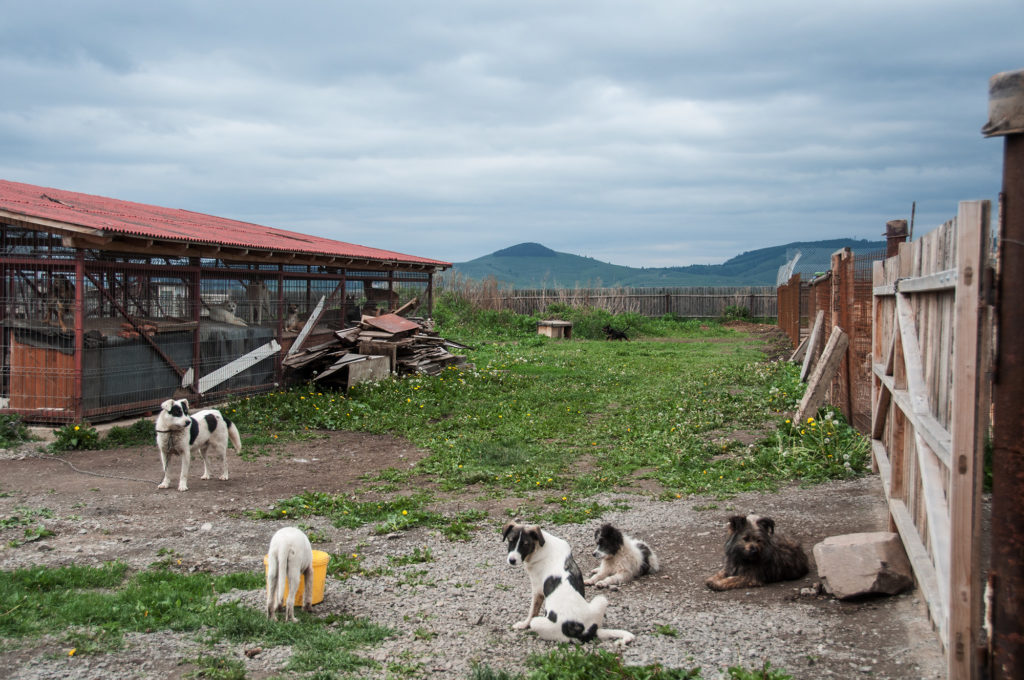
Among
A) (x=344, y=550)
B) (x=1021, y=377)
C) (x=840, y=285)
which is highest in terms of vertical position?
(x=840, y=285)

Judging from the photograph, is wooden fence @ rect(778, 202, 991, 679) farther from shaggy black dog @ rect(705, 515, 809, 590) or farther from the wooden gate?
shaggy black dog @ rect(705, 515, 809, 590)

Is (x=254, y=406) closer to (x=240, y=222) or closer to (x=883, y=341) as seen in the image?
(x=883, y=341)

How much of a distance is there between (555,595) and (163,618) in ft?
8.22

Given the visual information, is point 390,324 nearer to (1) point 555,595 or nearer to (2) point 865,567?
(1) point 555,595

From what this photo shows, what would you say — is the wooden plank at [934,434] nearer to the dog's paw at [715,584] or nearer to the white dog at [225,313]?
the dog's paw at [715,584]

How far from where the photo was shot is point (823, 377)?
9375mm

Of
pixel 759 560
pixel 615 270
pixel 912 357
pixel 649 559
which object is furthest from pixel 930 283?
pixel 615 270

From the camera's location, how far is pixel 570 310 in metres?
33.2

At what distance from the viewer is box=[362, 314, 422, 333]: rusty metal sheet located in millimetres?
16938

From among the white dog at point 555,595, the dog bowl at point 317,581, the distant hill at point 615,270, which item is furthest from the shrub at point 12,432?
the distant hill at point 615,270

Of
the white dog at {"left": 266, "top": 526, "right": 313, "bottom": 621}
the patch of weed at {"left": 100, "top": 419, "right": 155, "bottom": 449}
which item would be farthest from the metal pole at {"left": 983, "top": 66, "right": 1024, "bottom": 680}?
the patch of weed at {"left": 100, "top": 419, "right": 155, "bottom": 449}

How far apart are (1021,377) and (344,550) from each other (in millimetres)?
5266

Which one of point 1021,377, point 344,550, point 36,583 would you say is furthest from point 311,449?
point 1021,377

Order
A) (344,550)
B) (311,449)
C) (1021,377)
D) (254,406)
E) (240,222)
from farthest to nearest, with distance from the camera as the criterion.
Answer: (240,222) → (254,406) → (311,449) → (344,550) → (1021,377)
